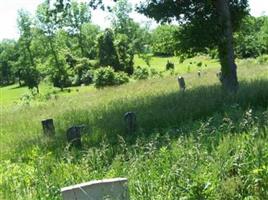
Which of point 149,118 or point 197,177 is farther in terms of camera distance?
point 149,118

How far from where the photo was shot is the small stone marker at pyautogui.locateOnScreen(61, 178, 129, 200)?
16.7 feet

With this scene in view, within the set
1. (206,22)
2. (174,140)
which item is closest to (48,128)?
(174,140)

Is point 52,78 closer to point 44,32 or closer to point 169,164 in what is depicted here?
point 44,32

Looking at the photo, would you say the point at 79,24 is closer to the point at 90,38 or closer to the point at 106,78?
the point at 90,38

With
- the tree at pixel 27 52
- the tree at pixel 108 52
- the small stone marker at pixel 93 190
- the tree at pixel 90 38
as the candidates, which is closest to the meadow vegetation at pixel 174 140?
the small stone marker at pixel 93 190

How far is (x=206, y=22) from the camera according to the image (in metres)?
18.5

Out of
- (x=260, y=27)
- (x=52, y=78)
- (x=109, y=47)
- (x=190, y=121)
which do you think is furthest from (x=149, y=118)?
(x=260, y=27)

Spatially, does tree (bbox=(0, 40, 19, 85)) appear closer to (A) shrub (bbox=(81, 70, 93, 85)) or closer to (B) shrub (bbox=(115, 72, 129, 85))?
(A) shrub (bbox=(81, 70, 93, 85))

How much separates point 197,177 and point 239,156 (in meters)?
0.95

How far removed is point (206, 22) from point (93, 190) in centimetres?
1406

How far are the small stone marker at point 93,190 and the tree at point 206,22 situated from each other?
43.2 ft

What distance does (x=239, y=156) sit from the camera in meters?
6.88

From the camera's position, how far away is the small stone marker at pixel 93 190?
16.7 feet

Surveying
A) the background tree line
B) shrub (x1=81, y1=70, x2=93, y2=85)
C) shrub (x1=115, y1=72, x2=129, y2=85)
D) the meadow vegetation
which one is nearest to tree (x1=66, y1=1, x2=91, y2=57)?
the background tree line
